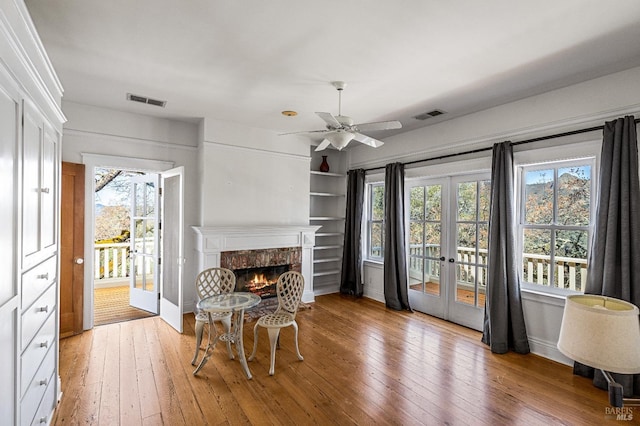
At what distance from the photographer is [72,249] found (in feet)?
12.9

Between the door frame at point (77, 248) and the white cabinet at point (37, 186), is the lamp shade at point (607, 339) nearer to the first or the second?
the white cabinet at point (37, 186)

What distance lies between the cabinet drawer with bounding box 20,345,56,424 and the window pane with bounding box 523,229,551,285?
177 inches

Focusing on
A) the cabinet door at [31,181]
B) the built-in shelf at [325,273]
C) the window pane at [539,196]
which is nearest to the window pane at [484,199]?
the window pane at [539,196]

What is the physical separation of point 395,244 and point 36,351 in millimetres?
4302

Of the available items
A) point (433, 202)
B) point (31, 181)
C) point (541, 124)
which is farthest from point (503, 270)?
point (31, 181)

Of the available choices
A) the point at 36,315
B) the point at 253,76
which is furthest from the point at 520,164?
the point at 36,315

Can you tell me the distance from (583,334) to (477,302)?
3.06 metres

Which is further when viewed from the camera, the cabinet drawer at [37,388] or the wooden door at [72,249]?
the wooden door at [72,249]

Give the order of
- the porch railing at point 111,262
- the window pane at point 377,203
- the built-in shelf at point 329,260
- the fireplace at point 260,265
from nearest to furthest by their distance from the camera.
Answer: the fireplace at point 260,265
the window pane at point 377,203
the built-in shelf at point 329,260
the porch railing at point 111,262

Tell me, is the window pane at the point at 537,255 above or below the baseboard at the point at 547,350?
above

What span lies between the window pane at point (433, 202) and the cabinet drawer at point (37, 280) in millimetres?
4449

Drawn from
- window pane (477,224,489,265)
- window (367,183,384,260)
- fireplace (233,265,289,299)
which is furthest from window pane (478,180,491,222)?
fireplace (233,265,289,299)

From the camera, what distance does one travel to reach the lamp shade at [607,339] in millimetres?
1321

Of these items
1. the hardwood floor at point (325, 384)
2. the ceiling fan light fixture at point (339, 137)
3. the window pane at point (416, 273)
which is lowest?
the hardwood floor at point (325, 384)
